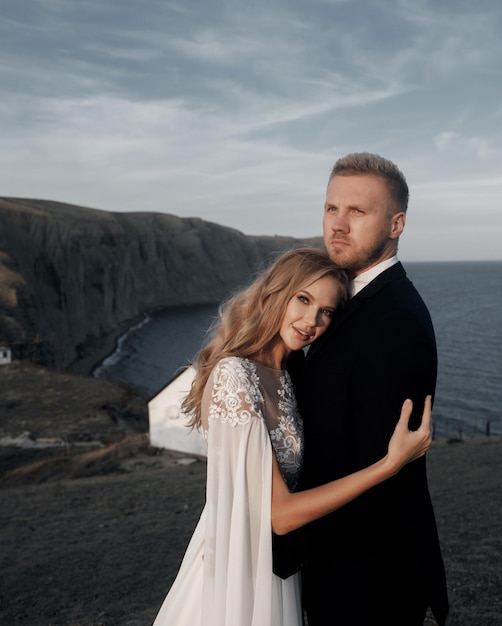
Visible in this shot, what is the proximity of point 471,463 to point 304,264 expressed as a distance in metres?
17.2

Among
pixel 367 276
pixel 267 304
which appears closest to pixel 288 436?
pixel 267 304

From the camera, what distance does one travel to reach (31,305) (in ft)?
214

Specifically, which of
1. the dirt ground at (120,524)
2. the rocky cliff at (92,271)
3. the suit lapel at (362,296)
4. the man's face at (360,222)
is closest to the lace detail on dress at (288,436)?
the suit lapel at (362,296)

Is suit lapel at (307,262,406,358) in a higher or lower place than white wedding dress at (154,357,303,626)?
higher

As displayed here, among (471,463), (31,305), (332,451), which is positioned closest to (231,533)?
(332,451)

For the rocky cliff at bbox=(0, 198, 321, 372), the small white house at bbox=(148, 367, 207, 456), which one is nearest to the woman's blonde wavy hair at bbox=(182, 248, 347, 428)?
the small white house at bbox=(148, 367, 207, 456)

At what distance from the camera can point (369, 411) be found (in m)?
2.50

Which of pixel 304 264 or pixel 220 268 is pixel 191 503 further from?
pixel 220 268

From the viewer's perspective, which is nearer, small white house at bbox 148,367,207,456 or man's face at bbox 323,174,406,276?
man's face at bbox 323,174,406,276

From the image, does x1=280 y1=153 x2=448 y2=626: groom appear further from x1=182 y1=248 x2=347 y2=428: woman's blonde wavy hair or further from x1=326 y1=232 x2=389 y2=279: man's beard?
x1=182 y1=248 x2=347 y2=428: woman's blonde wavy hair

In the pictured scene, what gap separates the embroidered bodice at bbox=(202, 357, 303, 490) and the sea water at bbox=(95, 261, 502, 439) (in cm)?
976

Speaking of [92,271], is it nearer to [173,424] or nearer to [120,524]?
[173,424]

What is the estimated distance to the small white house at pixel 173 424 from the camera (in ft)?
83.9

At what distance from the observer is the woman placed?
2.58 meters
